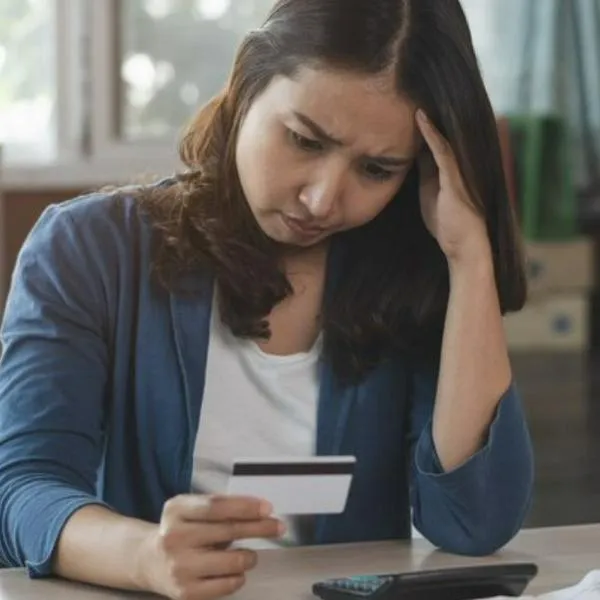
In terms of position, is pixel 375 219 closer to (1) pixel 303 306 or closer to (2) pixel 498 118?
(1) pixel 303 306

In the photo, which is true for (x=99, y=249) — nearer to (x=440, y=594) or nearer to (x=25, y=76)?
(x=440, y=594)

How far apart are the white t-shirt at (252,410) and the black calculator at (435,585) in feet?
0.87

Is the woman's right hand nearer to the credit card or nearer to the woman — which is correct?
the credit card

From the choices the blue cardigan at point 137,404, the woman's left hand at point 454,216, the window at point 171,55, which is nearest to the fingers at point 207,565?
the blue cardigan at point 137,404

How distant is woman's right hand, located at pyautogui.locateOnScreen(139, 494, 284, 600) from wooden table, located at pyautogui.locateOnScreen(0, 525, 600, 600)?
0.07 m

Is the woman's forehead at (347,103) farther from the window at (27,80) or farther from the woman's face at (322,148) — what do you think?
the window at (27,80)

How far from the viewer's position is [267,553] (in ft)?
4.16

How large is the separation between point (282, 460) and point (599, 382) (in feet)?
12.3

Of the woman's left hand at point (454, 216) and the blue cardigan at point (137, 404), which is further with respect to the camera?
the woman's left hand at point (454, 216)

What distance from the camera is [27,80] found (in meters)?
4.32

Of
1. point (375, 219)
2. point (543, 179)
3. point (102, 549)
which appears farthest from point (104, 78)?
point (102, 549)

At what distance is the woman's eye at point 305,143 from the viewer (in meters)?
1.29

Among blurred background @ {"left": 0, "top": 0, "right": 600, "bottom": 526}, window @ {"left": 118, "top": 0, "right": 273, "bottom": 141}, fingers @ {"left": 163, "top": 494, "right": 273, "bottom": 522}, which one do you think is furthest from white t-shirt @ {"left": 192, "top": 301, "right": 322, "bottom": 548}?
window @ {"left": 118, "top": 0, "right": 273, "bottom": 141}

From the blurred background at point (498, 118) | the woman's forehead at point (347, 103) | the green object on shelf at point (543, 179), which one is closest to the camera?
the woman's forehead at point (347, 103)
